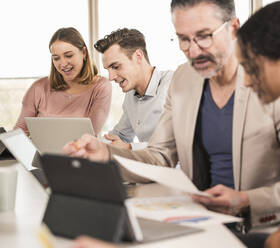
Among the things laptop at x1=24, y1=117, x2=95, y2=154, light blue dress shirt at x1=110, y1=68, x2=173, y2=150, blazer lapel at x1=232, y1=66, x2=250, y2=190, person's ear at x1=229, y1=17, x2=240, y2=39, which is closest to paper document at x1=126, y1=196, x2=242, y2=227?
blazer lapel at x1=232, y1=66, x2=250, y2=190

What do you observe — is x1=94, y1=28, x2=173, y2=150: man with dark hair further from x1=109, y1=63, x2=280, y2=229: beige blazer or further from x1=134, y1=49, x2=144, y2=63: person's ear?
x1=109, y1=63, x2=280, y2=229: beige blazer

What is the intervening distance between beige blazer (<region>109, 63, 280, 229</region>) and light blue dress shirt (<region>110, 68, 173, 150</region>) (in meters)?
1.09

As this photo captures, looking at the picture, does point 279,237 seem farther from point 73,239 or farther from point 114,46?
point 114,46

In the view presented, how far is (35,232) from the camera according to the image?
1.23 meters

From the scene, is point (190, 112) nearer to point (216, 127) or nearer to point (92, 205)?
point (216, 127)

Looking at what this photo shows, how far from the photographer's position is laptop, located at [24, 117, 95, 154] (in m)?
2.46

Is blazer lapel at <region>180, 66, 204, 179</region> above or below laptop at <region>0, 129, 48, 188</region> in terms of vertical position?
above

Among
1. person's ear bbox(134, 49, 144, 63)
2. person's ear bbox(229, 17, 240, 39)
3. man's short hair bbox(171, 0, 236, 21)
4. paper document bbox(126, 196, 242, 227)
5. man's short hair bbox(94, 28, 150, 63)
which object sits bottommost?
paper document bbox(126, 196, 242, 227)

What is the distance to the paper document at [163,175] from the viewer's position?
4.39 ft

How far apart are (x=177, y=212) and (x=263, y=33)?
57 centimetres

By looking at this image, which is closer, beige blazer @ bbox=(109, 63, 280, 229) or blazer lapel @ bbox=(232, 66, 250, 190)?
beige blazer @ bbox=(109, 63, 280, 229)

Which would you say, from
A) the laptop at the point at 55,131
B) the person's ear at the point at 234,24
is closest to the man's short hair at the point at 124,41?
the laptop at the point at 55,131

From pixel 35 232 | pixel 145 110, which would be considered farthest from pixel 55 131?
pixel 35 232

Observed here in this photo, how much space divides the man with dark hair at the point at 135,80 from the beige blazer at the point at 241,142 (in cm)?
110
